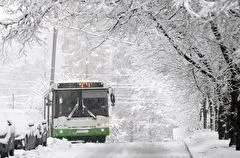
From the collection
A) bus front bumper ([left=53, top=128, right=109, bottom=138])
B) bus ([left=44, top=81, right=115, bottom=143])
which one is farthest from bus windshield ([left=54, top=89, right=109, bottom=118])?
bus front bumper ([left=53, top=128, right=109, bottom=138])

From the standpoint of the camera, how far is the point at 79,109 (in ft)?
91.3

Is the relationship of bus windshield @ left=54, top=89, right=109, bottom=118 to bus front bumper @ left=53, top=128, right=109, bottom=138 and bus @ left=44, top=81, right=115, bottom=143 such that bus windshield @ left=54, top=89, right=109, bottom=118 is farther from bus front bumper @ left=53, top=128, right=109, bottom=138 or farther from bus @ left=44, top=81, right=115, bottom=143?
bus front bumper @ left=53, top=128, right=109, bottom=138

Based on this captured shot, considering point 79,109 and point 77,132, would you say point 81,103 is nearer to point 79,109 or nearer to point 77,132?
point 79,109

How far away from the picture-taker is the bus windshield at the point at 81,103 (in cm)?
2772

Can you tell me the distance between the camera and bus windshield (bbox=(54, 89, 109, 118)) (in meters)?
27.7

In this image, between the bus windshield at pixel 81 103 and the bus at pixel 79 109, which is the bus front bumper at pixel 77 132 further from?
the bus windshield at pixel 81 103

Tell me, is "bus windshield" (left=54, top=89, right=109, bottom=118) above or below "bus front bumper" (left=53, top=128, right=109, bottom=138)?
above

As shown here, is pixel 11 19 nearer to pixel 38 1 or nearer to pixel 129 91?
pixel 38 1

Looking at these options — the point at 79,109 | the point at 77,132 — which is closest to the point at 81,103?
the point at 79,109

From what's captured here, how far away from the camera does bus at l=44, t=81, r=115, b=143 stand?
27.7m

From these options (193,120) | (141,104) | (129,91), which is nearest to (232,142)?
(193,120)

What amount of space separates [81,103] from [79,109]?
0.31 m

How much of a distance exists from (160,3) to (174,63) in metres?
12.1

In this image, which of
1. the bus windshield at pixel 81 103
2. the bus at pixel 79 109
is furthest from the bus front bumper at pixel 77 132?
the bus windshield at pixel 81 103
